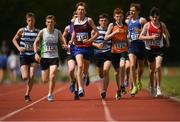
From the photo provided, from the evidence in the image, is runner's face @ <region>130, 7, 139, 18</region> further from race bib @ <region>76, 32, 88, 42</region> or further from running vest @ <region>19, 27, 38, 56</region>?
running vest @ <region>19, 27, 38, 56</region>

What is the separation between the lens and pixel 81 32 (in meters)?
18.9

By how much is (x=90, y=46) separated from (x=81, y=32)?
1.74 feet

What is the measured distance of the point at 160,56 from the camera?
19.4 metres

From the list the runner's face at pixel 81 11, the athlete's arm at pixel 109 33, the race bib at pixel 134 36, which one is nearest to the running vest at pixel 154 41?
the race bib at pixel 134 36

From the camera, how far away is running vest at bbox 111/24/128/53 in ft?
63.5

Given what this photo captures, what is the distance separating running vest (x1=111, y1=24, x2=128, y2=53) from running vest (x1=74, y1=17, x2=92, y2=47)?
2.48 ft

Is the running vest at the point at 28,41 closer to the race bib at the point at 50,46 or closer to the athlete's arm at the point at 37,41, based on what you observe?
the athlete's arm at the point at 37,41

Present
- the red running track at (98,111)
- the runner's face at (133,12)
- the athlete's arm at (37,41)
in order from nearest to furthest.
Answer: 1. the red running track at (98,111)
2. the athlete's arm at (37,41)
3. the runner's face at (133,12)

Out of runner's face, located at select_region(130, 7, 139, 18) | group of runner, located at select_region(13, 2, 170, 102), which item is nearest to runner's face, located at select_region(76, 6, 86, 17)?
group of runner, located at select_region(13, 2, 170, 102)

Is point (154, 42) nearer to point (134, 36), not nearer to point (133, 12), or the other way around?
point (134, 36)

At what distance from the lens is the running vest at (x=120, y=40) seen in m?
19.3

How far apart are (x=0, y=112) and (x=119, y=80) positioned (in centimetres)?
526

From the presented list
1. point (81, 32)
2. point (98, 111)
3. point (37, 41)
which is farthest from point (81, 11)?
point (98, 111)

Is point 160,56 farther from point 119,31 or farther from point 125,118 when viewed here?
point 125,118
